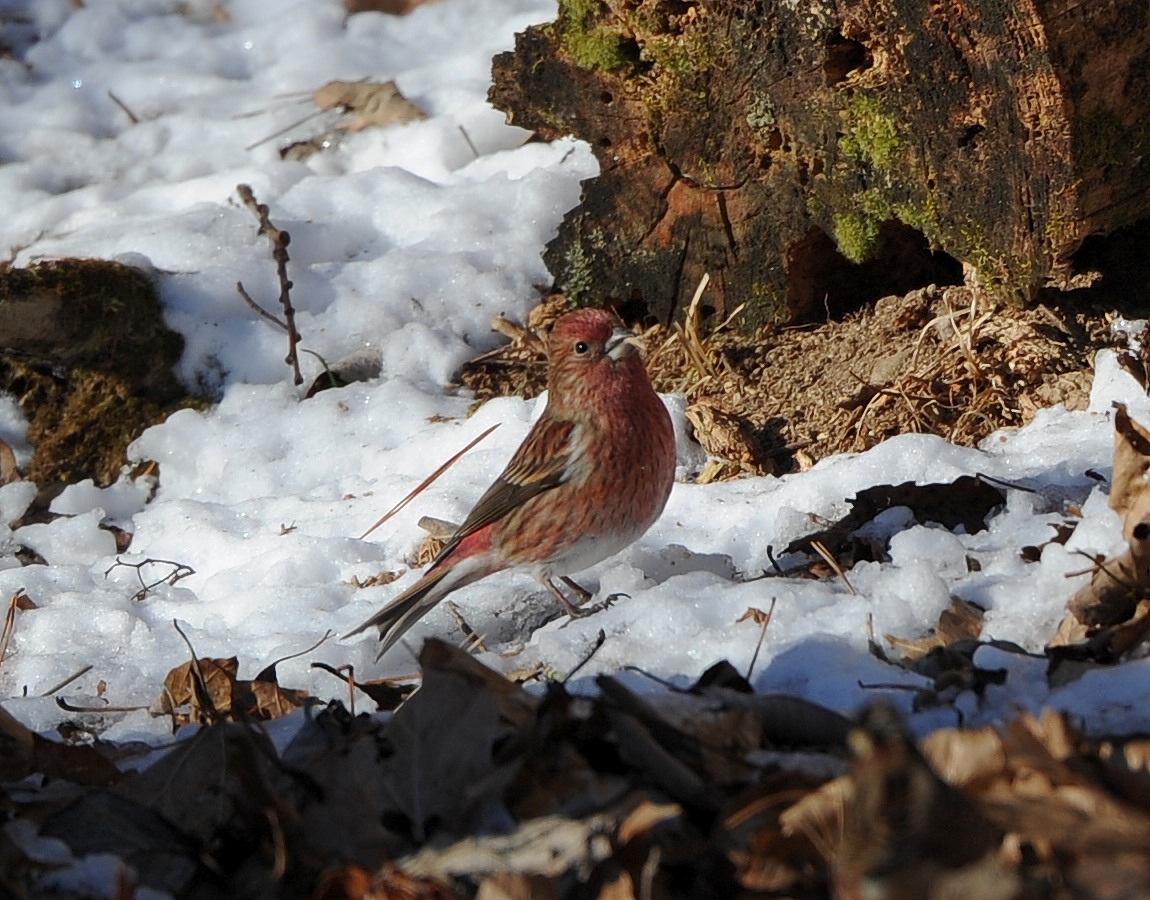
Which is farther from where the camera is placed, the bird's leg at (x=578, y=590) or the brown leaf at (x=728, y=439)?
the brown leaf at (x=728, y=439)

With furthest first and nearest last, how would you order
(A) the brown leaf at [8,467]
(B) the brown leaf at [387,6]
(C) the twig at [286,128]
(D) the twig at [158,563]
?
(B) the brown leaf at [387,6], (C) the twig at [286,128], (A) the brown leaf at [8,467], (D) the twig at [158,563]

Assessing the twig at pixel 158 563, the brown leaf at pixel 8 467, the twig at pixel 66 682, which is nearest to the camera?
the twig at pixel 66 682

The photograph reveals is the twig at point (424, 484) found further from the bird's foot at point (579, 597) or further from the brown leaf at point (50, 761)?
the brown leaf at point (50, 761)

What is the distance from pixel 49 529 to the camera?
217 inches

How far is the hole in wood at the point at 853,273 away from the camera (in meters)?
5.46

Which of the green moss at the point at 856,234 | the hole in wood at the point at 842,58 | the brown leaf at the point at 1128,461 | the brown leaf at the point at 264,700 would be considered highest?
the hole in wood at the point at 842,58

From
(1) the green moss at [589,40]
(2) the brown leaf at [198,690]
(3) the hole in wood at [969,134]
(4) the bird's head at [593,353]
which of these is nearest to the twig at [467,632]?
(2) the brown leaf at [198,690]

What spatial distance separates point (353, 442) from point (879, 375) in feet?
6.98

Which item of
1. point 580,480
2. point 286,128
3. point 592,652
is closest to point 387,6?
point 286,128

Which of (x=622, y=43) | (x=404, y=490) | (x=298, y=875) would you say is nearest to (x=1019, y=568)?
(x=298, y=875)

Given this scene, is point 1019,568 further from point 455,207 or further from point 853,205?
point 455,207

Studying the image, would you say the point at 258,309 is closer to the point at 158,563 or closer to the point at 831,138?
the point at 158,563

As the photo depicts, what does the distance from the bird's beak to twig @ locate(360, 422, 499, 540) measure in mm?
925

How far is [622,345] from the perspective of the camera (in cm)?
471
